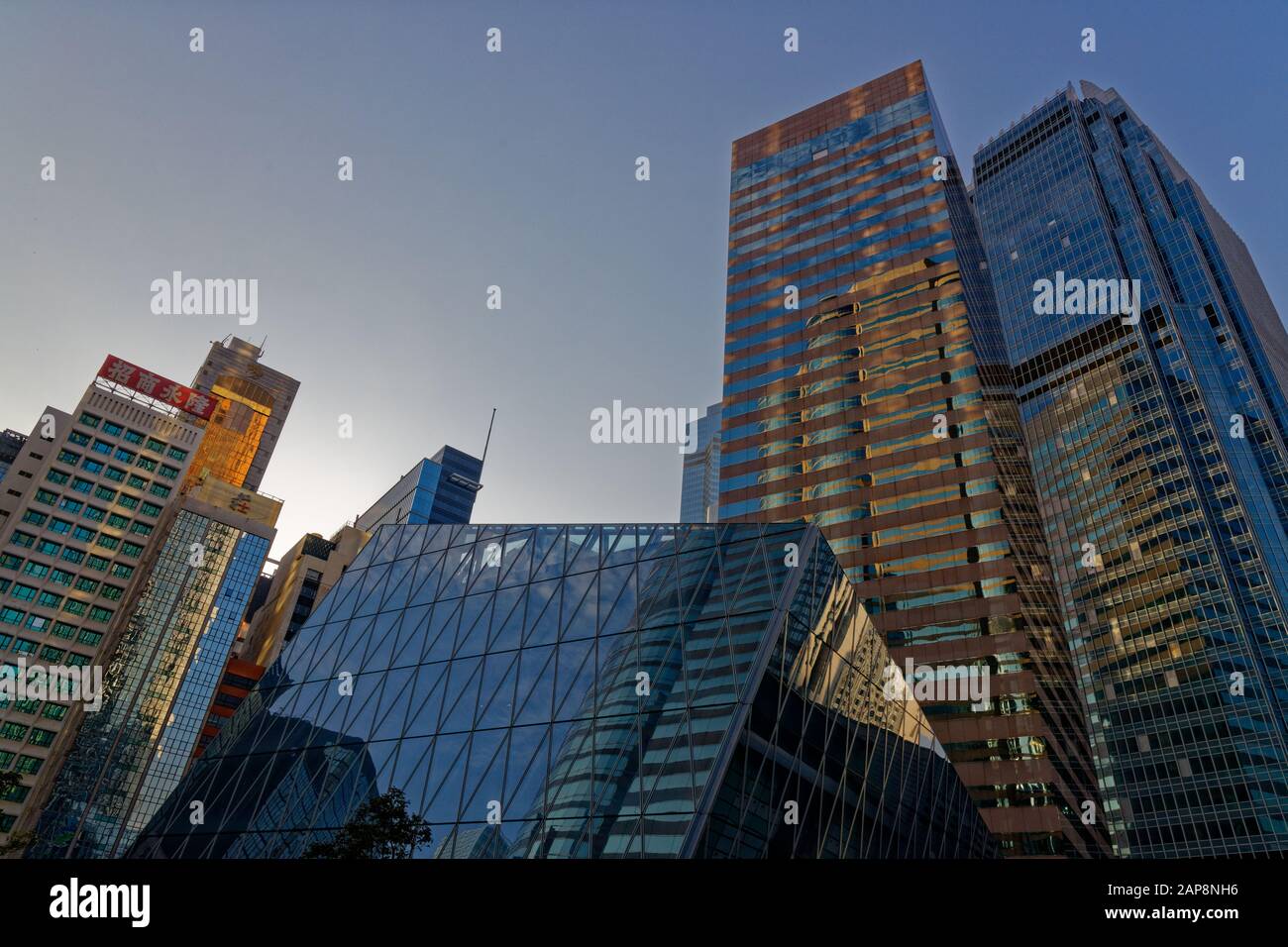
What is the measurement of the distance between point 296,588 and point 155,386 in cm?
4524

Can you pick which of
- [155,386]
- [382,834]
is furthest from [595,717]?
[155,386]

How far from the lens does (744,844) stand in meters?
25.6

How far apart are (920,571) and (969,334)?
30278 mm

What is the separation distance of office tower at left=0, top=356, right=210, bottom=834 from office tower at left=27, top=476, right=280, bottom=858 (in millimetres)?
2612

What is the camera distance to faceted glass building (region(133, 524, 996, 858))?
27078 mm

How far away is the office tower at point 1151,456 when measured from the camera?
10331cm

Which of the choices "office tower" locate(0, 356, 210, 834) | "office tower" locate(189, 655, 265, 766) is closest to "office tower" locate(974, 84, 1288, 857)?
"office tower" locate(189, 655, 265, 766)

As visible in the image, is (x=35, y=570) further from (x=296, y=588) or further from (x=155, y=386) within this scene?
(x=296, y=588)

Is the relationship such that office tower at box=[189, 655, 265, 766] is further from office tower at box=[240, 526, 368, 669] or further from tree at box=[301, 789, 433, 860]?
tree at box=[301, 789, 433, 860]

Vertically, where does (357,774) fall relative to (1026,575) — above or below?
below

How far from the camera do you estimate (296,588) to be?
5910 inches
